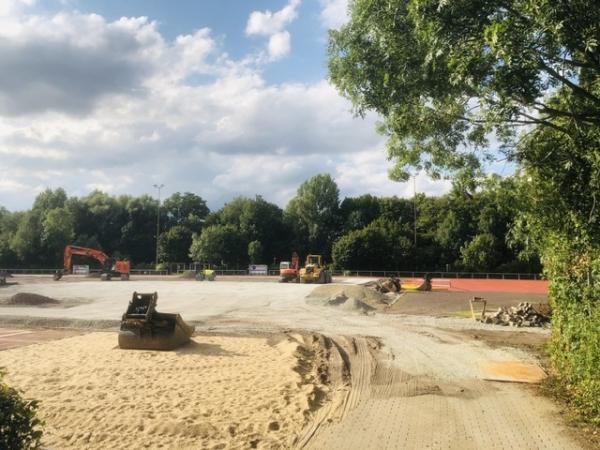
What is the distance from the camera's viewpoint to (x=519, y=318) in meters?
19.3

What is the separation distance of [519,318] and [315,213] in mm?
63173

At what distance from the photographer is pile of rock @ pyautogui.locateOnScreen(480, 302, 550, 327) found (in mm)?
→ 18984

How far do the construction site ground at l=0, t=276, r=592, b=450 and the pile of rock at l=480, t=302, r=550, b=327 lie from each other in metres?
0.92

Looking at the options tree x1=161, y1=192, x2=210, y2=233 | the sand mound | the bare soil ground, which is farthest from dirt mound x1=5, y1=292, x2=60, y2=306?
tree x1=161, y1=192, x2=210, y2=233

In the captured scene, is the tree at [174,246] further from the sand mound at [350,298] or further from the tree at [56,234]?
the sand mound at [350,298]

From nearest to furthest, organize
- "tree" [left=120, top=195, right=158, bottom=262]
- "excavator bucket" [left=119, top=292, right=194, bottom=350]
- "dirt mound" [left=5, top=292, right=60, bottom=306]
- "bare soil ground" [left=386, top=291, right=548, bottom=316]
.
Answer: "excavator bucket" [left=119, top=292, right=194, bottom=350]
"bare soil ground" [left=386, top=291, right=548, bottom=316]
"dirt mound" [left=5, top=292, right=60, bottom=306]
"tree" [left=120, top=195, right=158, bottom=262]

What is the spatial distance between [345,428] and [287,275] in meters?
37.8

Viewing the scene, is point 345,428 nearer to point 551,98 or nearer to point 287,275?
point 551,98

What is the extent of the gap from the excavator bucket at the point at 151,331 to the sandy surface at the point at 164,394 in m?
0.34

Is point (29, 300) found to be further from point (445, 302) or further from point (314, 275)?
point (314, 275)

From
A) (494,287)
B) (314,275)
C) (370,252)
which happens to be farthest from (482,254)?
(314,275)

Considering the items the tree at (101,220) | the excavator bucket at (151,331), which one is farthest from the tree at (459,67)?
the tree at (101,220)

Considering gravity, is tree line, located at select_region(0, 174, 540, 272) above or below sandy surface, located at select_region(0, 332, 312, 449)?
above

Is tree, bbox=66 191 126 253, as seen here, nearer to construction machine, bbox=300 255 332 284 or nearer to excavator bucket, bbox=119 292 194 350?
construction machine, bbox=300 255 332 284
